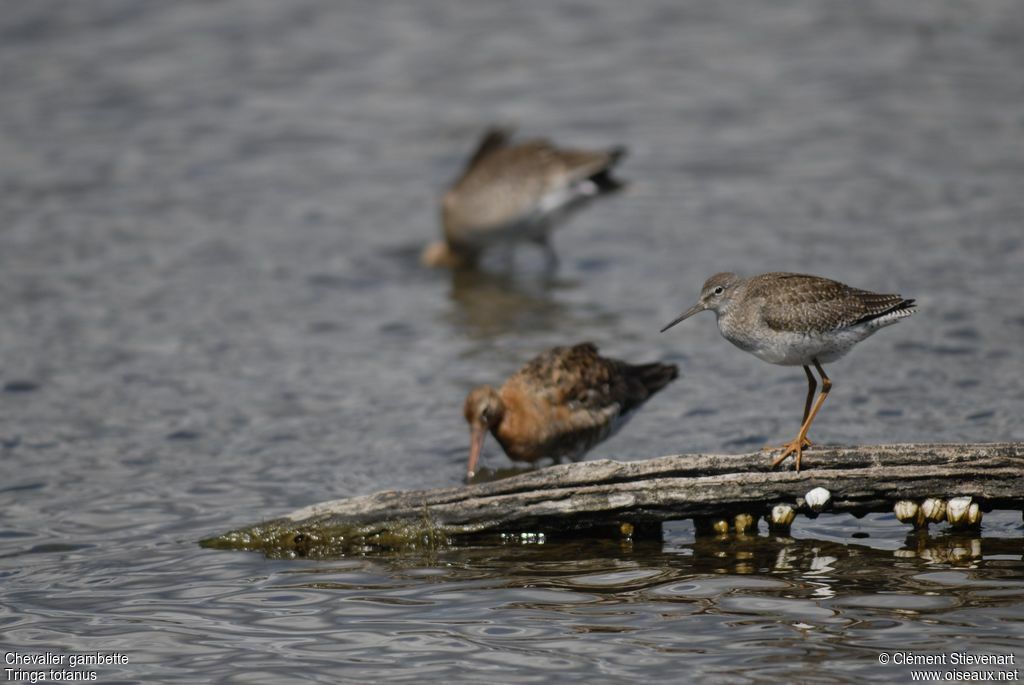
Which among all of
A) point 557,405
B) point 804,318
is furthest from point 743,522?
point 557,405

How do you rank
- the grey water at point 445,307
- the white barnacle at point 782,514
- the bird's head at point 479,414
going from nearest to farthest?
the grey water at point 445,307 → the white barnacle at point 782,514 → the bird's head at point 479,414

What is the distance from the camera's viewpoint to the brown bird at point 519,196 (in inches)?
506

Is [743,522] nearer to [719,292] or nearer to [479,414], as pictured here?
[719,292]

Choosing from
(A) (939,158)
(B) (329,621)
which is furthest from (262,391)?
(A) (939,158)

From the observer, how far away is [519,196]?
508 inches

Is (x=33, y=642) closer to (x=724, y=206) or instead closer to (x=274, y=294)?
(x=274, y=294)

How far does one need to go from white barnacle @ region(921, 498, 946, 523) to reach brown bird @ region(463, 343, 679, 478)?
92.9 inches

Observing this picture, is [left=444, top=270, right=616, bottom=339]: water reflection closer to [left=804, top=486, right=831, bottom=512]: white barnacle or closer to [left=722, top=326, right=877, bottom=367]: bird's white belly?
[left=722, top=326, right=877, bottom=367]: bird's white belly

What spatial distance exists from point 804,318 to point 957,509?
1078 mm

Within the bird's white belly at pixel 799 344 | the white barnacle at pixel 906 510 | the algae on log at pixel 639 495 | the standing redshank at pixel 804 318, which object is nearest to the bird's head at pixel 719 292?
the standing redshank at pixel 804 318

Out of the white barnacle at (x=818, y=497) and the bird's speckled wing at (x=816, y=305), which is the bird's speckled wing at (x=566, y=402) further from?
the white barnacle at (x=818, y=497)

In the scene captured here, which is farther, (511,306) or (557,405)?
(511,306)

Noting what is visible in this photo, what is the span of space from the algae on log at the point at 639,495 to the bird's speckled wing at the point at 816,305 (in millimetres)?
584

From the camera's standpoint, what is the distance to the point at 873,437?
7992 mm
